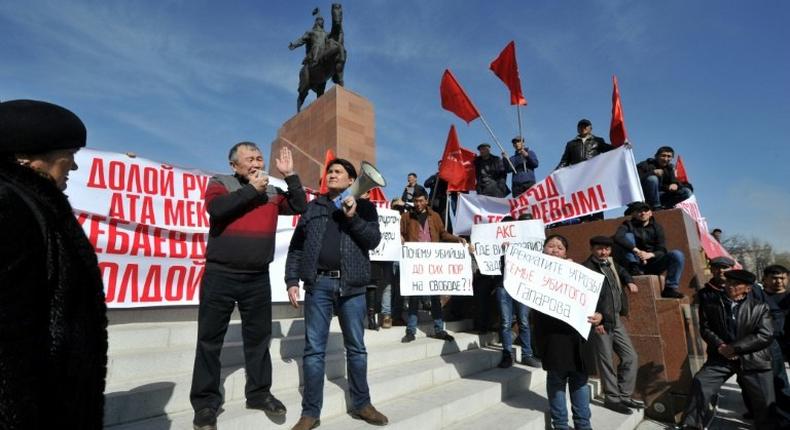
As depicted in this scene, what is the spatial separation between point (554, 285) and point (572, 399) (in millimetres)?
1058

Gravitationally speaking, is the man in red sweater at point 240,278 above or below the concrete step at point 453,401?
above

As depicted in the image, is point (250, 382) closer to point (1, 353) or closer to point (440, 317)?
point (1, 353)

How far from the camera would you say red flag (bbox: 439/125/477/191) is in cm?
916

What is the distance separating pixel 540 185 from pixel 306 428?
622 centimetres

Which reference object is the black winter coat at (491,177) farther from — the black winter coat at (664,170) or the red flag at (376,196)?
the black winter coat at (664,170)

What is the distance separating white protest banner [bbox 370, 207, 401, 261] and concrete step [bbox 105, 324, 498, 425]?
121 cm

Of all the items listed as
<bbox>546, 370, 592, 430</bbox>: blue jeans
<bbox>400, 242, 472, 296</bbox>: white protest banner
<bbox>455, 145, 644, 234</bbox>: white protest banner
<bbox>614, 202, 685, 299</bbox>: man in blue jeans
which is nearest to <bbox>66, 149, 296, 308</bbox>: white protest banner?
<bbox>400, 242, 472, 296</bbox>: white protest banner

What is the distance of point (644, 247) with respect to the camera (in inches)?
256

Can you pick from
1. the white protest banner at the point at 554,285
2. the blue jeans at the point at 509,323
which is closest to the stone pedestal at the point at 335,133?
the blue jeans at the point at 509,323

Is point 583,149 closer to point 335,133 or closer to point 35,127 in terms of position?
point 335,133

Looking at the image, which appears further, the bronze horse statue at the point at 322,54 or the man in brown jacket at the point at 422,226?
the bronze horse statue at the point at 322,54

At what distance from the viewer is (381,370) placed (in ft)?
15.6

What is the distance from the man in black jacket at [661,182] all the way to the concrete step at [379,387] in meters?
4.23

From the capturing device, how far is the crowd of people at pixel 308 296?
1180 millimetres
